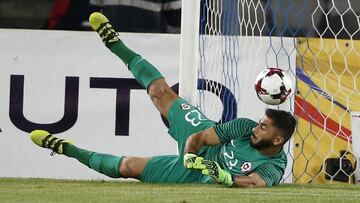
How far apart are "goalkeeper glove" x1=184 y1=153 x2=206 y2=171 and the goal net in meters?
2.29

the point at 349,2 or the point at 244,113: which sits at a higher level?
the point at 349,2

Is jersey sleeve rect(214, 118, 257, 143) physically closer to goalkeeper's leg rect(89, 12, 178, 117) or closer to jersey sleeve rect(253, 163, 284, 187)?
jersey sleeve rect(253, 163, 284, 187)

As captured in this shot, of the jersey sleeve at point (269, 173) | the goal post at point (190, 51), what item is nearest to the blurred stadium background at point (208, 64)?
the goal post at point (190, 51)

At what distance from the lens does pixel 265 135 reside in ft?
25.8

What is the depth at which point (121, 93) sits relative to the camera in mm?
10312

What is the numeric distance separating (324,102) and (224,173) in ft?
8.83

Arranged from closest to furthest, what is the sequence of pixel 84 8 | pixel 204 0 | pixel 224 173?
1. pixel 224 173
2. pixel 204 0
3. pixel 84 8

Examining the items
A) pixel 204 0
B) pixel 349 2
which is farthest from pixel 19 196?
pixel 349 2

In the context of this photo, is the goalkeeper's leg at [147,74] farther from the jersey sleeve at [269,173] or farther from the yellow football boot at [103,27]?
the jersey sleeve at [269,173]

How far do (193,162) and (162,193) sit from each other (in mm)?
644

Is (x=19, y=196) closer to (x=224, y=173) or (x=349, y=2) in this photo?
(x=224, y=173)

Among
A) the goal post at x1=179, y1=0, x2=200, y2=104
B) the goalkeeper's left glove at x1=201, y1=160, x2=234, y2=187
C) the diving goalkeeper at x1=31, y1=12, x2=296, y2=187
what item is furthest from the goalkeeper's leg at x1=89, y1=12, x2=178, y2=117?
the goalkeeper's left glove at x1=201, y1=160, x2=234, y2=187

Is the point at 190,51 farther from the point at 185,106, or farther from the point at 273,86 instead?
the point at 273,86

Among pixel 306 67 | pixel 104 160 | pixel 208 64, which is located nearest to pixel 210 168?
pixel 104 160
